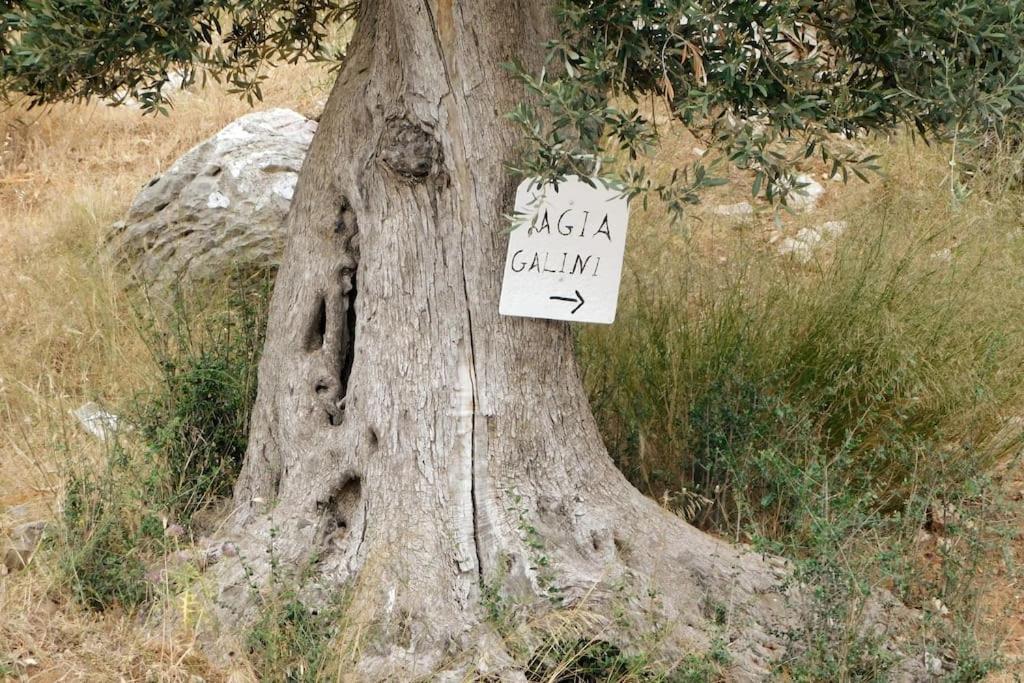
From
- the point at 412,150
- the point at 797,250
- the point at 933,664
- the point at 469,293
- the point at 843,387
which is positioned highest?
the point at 797,250

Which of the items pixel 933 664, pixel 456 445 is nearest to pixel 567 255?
pixel 456 445

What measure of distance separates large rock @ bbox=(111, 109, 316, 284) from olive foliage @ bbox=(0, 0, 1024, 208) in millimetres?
2730

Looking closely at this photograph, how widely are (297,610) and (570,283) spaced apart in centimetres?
129

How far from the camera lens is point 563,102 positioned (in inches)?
119

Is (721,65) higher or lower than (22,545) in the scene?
higher

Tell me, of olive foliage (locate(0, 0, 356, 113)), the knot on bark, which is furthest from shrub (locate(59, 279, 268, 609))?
the knot on bark

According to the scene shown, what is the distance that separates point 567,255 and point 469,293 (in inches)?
13.0

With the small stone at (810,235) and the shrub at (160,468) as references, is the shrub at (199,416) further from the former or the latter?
the small stone at (810,235)

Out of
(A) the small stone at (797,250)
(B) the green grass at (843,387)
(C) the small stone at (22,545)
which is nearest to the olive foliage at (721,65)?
(B) the green grass at (843,387)

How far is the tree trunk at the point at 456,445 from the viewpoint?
3.47 m

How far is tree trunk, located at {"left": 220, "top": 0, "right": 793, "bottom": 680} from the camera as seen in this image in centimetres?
347

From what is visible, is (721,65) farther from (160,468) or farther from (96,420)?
(96,420)

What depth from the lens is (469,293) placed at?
141 inches

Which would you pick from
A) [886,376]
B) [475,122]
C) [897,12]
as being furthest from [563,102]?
[886,376]
